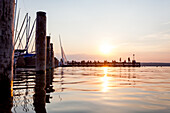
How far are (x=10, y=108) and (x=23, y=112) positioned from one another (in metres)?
0.40

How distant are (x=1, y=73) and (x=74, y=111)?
2.45 metres

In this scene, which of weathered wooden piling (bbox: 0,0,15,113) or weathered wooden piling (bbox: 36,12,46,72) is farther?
weathered wooden piling (bbox: 36,12,46,72)

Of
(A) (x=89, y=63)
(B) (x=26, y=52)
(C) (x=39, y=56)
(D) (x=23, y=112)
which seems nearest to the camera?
(D) (x=23, y=112)

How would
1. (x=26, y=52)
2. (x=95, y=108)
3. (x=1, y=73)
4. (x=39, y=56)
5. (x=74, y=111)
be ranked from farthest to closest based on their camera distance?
(x=26, y=52), (x=39, y=56), (x=1, y=73), (x=95, y=108), (x=74, y=111)

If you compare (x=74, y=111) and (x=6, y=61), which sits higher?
(x=6, y=61)

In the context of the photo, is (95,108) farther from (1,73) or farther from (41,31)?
(41,31)

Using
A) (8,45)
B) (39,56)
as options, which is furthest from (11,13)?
(39,56)

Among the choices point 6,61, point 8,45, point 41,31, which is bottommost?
point 6,61

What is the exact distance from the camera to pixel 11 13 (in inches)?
189

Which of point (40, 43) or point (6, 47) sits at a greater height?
point (40, 43)

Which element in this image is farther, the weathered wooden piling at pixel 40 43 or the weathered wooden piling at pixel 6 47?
the weathered wooden piling at pixel 40 43

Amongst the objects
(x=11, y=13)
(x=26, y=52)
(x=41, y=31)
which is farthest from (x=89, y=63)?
(x=11, y=13)

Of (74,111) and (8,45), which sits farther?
(8,45)

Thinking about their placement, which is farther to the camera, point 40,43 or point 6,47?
point 40,43
